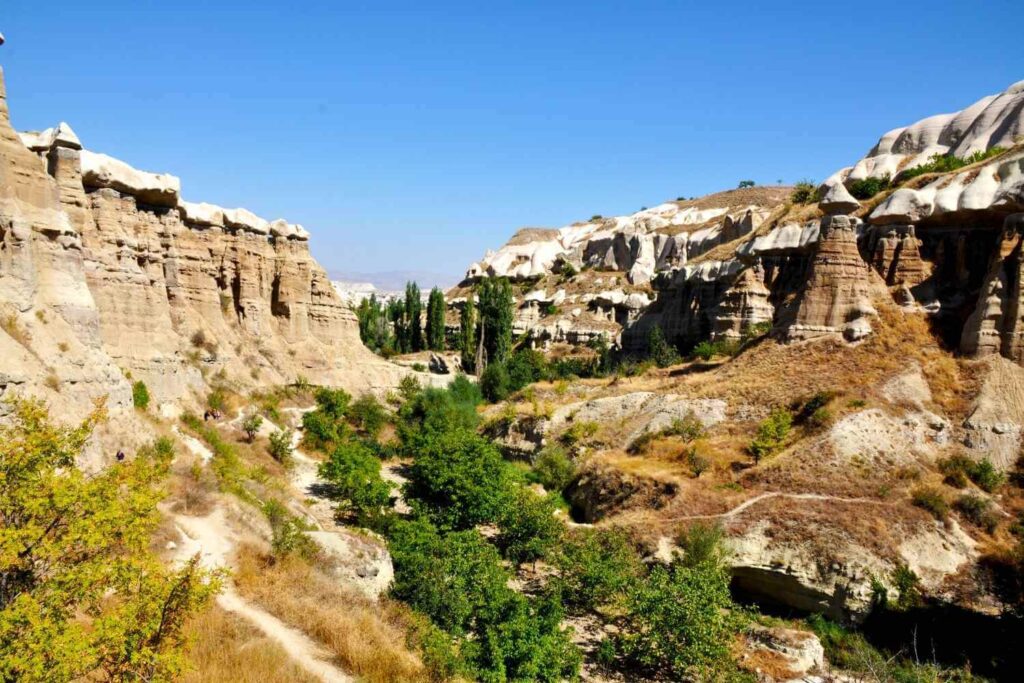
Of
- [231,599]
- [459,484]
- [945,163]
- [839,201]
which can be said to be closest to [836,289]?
[839,201]

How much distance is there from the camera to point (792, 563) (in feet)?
52.0

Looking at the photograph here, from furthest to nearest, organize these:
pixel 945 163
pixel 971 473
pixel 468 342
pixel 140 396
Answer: pixel 468 342, pixel 945 163, pixel 140 396, pixel 971 473

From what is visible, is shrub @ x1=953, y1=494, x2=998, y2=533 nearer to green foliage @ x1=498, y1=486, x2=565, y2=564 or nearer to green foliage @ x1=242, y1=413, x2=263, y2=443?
green foliage @ x1=498, y1=486, x2=565, y2=564

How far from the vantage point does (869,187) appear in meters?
32.3

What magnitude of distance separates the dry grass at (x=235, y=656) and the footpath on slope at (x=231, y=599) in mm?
303

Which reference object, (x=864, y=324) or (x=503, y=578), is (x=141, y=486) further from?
(x=864, y=324)

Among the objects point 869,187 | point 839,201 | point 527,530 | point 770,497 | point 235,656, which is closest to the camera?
point 235,656

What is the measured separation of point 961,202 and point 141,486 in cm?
2824

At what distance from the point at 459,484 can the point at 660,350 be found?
22730 millimetres

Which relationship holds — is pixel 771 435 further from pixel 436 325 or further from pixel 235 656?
pixel 436 325

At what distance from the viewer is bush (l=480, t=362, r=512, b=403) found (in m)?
39.3

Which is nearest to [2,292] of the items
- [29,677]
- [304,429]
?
[29,677]

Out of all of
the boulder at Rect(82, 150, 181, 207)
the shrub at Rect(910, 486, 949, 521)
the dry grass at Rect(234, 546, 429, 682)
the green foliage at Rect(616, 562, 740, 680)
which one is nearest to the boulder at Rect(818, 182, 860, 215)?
the shrub at Rect(910, 486, 949, 521)

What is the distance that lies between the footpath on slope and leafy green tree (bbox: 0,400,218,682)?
139 centimetres
